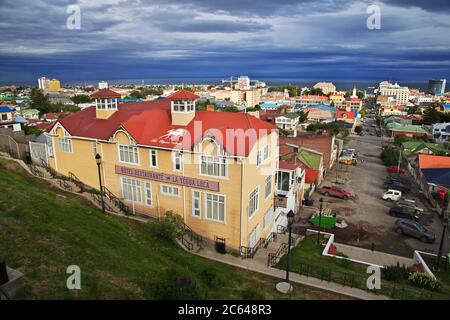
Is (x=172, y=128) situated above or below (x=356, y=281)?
above

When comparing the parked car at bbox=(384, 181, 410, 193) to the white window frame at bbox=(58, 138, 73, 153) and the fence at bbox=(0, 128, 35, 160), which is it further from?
the fence at bbox=(0, 128, 35, 160)

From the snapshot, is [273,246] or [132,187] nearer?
[273,246]

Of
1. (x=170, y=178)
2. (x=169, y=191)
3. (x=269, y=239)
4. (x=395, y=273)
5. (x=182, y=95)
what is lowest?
(x=269, y=239)

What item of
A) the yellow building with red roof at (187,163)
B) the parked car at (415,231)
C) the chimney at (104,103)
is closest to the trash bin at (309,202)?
the parked car at (415,231)

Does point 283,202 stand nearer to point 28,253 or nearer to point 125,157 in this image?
point 125,157

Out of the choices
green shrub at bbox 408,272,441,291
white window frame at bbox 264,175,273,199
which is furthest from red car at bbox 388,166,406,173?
green shrub at bbox 408,272,441,291

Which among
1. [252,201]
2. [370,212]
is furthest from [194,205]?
[370,212]

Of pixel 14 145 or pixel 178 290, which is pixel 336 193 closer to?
pixel 178 290
